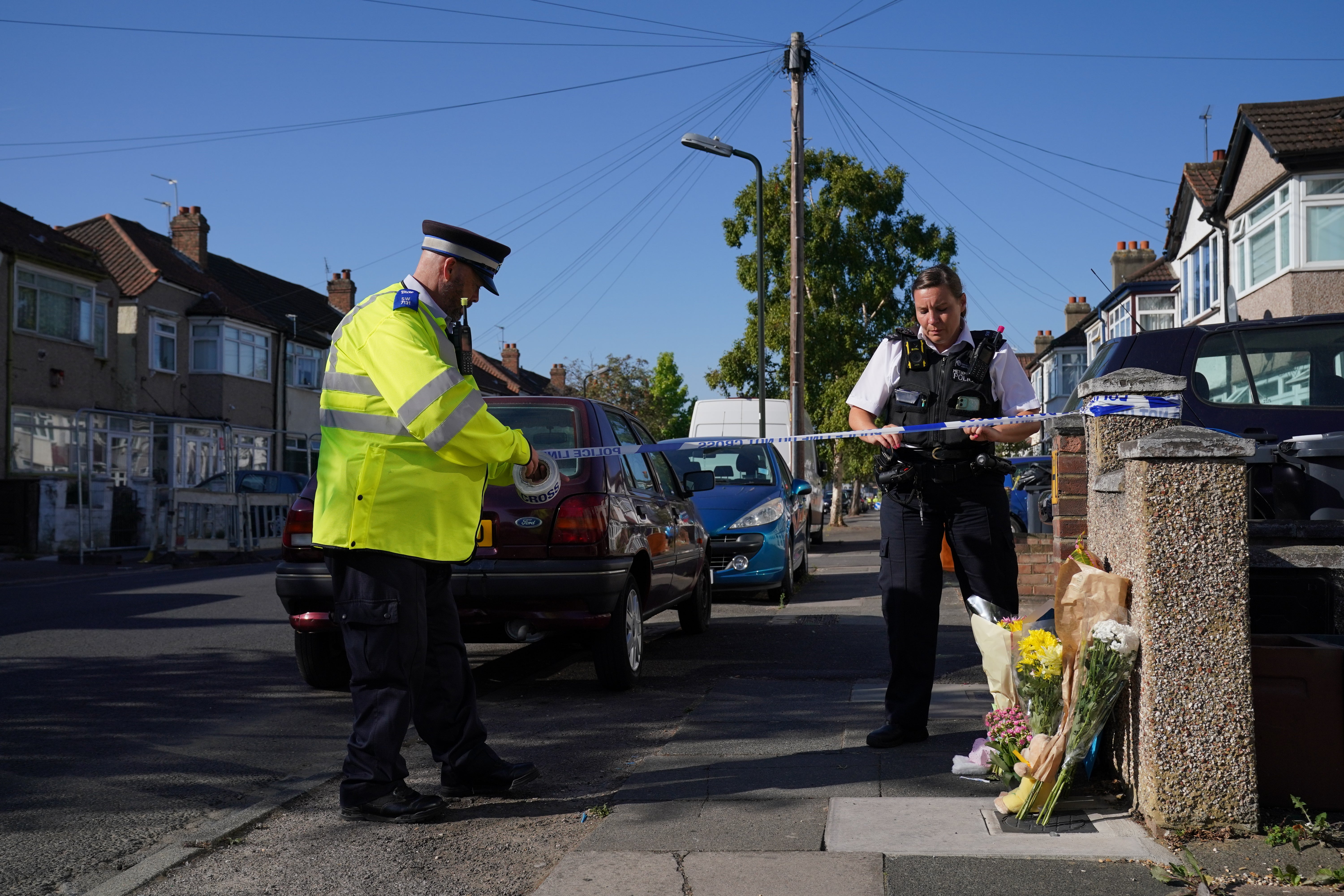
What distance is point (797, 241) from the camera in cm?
1989

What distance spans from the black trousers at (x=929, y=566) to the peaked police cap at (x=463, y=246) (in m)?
1.84

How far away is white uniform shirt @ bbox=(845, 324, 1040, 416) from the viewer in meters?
4.80

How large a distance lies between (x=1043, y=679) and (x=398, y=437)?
226cm

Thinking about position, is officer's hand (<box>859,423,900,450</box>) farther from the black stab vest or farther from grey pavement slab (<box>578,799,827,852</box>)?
grey pavement slab (<box>578,799,827,852</box>)

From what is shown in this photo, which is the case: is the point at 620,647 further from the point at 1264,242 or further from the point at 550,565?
the point at 1264,242

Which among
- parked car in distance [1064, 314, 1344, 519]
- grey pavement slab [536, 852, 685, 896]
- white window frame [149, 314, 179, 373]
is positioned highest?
white window frame [149, 314, 179, 373]

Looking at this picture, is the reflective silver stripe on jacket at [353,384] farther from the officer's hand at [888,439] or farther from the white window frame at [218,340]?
the white window frame at [218,340]

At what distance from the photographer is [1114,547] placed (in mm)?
4129

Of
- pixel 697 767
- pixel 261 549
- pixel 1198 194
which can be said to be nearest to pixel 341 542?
pixel 697 767

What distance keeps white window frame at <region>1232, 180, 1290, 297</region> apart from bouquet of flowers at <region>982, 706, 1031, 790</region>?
19.7 m

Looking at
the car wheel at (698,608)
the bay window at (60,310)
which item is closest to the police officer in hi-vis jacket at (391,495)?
the car wheel at (698,608)

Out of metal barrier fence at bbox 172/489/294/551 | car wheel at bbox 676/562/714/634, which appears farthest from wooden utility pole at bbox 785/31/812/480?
car wheel at bbox 676/562/714/634

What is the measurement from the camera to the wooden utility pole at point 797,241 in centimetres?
1956

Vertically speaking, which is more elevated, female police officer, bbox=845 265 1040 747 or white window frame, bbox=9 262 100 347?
white window frame, bbox=9 262 100 347
